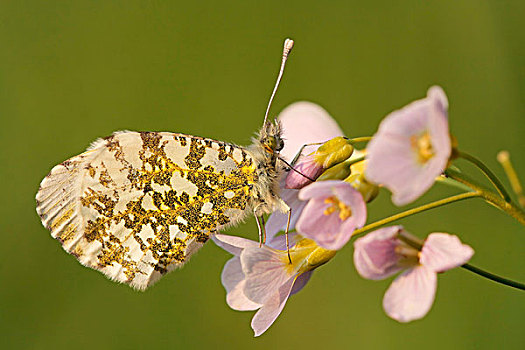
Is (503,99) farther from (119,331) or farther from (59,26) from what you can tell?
(59,26)

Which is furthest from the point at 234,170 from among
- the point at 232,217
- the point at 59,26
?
the point at 59,26

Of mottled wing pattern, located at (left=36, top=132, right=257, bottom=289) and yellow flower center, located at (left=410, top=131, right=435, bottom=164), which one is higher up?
yellow flower center, located at (left=410, top=131, right=435, bottom=164)

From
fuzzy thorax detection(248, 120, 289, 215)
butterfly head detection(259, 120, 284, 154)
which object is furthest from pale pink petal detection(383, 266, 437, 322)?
butterfly head detection(259, 120, 284, 154)

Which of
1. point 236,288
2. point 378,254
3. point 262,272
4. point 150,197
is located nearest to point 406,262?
point 378,254

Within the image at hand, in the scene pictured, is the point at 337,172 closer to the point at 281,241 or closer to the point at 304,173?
the point at 304,173

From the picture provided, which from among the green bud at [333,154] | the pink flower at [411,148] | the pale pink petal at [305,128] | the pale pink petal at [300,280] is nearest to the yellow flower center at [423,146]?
the pink flower at [411,148]

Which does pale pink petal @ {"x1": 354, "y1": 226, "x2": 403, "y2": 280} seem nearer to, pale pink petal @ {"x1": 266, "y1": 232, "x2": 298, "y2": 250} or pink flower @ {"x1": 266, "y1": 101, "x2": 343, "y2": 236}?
pale pink petal @ {"x1": 266, "y1": 232, "x2": 298, "y2": 250}

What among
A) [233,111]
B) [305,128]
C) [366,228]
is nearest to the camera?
[366,228]
